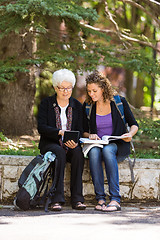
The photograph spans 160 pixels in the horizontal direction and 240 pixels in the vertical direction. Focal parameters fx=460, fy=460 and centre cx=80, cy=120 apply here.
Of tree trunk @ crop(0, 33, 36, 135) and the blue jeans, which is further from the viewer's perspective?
tree trunk @ crop(0, 33, 36, 135)

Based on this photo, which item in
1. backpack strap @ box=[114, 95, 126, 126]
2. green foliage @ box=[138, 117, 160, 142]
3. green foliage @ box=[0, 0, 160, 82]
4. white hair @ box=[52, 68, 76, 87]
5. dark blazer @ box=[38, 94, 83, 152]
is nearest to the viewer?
dark blazer @ box=[38, 94, 83, 152]

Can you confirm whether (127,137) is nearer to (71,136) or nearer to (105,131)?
(105,131)

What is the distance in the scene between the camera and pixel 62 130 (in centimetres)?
510

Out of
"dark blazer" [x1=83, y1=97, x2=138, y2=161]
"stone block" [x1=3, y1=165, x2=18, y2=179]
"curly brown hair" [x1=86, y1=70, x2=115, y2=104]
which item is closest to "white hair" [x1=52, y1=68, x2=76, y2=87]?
"curly brown hair" [x1=86, y1=70, x2=115, y2=104]

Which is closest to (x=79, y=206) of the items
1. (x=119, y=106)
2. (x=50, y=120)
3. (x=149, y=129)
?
(x=50, y=120)

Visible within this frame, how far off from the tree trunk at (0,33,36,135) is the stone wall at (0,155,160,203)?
3.31 m

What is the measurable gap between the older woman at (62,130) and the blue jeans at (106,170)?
0.45 ft

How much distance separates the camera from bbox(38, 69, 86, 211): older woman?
16.2 feet

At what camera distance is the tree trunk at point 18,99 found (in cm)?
878

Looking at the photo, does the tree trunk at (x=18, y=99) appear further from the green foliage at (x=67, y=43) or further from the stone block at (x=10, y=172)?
the stone block at (x=10, y=172)

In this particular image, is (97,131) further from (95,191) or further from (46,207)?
(46,207)

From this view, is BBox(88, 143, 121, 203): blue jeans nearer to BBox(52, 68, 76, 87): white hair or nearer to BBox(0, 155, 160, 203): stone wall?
BBox(0, 155, 160, 203): stone wall

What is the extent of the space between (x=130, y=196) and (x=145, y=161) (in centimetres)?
46

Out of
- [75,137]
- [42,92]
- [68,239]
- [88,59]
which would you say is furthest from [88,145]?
[42,92]
